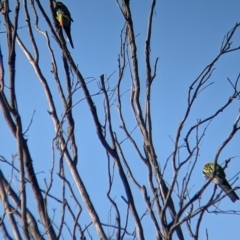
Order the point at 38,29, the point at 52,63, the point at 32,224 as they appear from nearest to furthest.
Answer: the point at 32,224
the point at 52,63
the point at 38,29

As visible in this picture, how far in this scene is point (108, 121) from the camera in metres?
2.70

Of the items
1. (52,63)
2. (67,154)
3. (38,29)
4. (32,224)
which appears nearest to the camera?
(32,224)

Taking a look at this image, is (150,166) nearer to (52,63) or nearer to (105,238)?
(105,238)

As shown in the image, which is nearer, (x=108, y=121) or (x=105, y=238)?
(x=105, y=238)

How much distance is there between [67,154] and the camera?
2592 millimetres

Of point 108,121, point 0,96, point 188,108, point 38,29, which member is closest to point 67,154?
point 108,121

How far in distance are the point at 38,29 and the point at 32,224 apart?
1220 millimetres

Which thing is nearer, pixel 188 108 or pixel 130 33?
pixel 188 108

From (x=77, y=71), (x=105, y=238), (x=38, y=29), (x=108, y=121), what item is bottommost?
(x=105, y=238)

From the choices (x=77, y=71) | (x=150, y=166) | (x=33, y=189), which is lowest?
(x=33, y=189)

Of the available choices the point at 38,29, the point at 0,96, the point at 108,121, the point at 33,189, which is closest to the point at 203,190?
the point at 108,121

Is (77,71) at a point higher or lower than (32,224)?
higher

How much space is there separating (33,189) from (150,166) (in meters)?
0.59

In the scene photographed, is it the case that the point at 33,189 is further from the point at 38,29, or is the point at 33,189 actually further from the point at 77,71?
the point at 38,29
